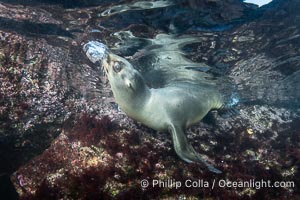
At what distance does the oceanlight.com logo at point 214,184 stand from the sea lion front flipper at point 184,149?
0.91 meters

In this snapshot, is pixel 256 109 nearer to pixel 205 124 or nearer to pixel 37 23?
pixel 205 124

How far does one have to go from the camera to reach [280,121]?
38.1 feet

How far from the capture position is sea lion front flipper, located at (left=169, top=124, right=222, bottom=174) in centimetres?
522

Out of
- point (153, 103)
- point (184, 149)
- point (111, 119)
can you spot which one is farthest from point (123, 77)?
point (111, 119)

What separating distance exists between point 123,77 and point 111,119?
7.86 ft

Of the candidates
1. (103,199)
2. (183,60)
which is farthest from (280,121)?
(103,199)

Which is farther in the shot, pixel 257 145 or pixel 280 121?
pixel 280 121

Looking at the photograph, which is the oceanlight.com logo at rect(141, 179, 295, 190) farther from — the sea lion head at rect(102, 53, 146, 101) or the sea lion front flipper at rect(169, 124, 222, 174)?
the sea lion head at rect(102, 53, 146, 101)

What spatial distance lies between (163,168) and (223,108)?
559cm

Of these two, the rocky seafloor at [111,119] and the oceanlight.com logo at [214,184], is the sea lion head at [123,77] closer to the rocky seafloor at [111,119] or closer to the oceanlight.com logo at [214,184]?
the rocky seafloor at [111,119]

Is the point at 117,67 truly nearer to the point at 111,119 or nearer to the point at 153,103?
the point at 153,103

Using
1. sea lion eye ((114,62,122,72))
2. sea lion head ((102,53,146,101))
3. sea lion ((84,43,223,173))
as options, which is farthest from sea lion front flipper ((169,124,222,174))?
sea lion eye ((114,62,122,72))

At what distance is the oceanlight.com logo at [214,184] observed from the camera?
6.01 meters

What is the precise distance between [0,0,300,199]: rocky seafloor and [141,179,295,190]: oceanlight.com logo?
63 millimetres
